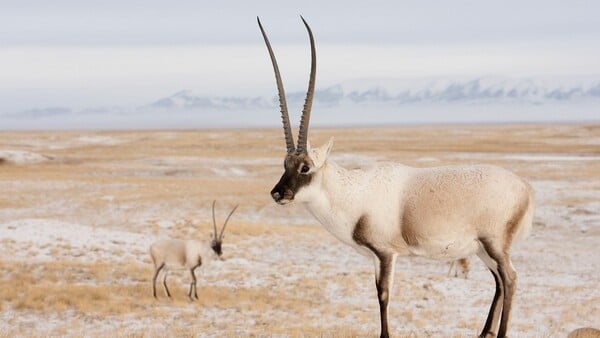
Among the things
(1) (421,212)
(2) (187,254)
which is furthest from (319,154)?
(2) (187,254)

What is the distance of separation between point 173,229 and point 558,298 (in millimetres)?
15467

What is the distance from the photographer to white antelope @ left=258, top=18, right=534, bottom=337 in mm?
6793

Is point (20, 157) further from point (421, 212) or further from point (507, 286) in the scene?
point (507, 286)

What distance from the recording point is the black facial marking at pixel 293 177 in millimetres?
6473

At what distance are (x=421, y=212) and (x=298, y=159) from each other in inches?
58.4

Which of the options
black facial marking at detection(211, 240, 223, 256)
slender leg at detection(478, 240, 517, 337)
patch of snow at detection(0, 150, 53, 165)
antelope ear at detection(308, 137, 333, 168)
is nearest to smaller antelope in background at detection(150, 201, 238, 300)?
black facial marking at detection(211, 240, 223, 256)

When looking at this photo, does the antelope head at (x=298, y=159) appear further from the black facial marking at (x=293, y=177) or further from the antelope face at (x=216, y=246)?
the antelope face at (x=216, y=246)

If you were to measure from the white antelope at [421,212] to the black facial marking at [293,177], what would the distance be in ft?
0.03

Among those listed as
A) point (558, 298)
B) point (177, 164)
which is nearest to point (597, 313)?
point (558, 298)

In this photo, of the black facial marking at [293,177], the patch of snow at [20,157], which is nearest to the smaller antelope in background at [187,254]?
the black facial marking at [293,177]

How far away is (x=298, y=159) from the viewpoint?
261 inches

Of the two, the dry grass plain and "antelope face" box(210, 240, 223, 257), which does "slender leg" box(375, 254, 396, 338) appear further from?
"antelope face" box(210, 240, 223, 257)

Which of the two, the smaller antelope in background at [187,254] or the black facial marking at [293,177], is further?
the smaller antelope in background at [187,254]

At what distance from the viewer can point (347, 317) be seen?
548 inches
